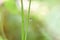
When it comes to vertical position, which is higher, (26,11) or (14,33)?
(26,11)

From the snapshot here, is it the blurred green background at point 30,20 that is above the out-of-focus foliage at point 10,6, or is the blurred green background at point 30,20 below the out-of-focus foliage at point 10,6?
below

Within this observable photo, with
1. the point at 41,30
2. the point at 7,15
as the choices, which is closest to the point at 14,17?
the point at 7,15

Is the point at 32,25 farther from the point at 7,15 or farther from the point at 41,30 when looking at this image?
the point at 7,15

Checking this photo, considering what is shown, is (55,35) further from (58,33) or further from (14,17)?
(14,17)

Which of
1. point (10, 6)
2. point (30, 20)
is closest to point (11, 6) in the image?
point (10, 6)

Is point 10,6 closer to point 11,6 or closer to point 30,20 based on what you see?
point 11,6

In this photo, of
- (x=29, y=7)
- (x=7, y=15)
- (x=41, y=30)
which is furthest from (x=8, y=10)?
(x=41, y=30)

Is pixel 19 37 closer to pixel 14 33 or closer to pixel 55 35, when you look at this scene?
pixel 14 33

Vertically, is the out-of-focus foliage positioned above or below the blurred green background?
above

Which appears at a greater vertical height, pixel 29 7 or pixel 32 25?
pixel 29 7
